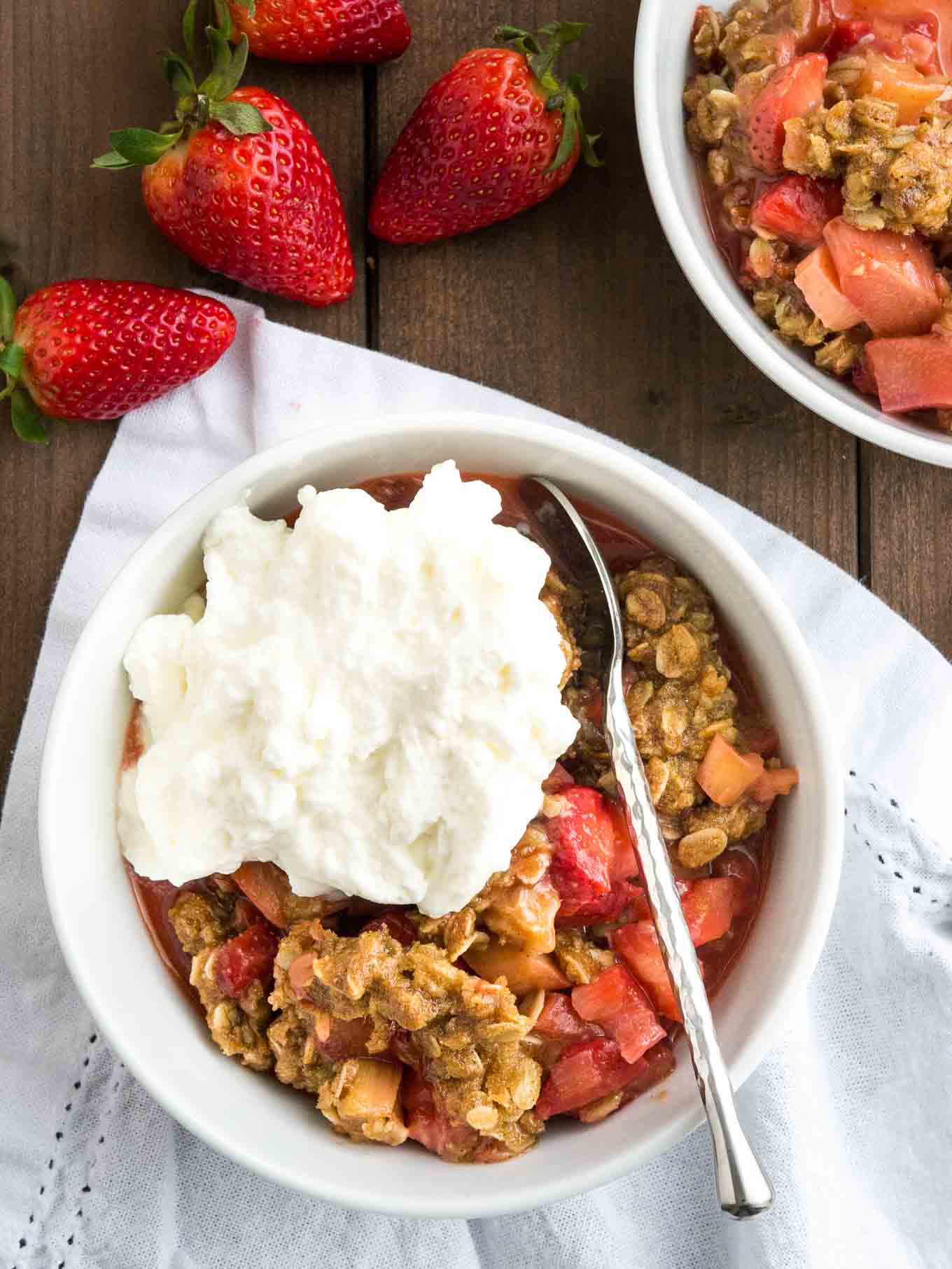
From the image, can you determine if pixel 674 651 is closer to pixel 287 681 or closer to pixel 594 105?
pixel 287 681

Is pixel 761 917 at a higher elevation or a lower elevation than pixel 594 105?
lower

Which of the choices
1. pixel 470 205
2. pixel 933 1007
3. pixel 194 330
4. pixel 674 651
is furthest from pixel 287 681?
pixel 933 1007

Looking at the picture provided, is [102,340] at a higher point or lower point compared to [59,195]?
lower

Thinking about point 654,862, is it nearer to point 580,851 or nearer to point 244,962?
point 580,851

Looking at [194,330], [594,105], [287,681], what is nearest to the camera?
[287,681]

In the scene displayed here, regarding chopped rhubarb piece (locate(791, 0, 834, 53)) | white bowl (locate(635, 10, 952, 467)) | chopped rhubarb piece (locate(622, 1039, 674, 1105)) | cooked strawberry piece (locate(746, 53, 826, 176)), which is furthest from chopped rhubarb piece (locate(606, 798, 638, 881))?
chopped rhubarb piece (locate(791, 0, 834, 53))

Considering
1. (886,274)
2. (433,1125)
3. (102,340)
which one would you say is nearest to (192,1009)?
(433,1125)

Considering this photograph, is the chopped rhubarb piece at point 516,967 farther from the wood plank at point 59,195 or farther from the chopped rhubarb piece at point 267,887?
the wood plank at point 59,195
